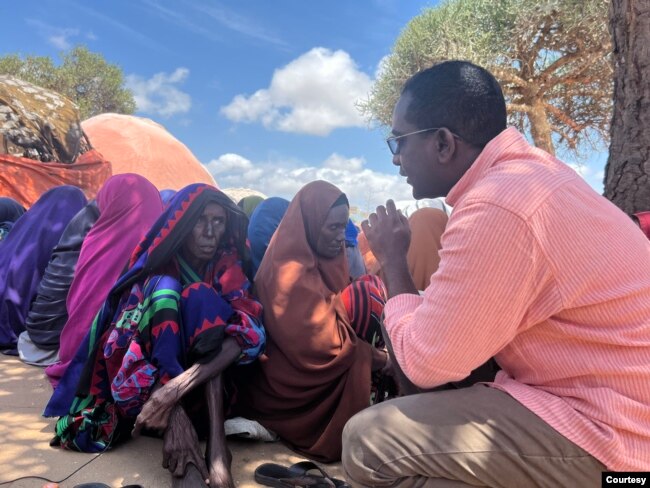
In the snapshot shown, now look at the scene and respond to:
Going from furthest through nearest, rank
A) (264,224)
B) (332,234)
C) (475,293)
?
(264,224)
(332,234)
(475,293)

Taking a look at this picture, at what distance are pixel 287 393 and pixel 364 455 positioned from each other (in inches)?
56.3

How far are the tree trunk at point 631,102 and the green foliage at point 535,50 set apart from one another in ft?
28.1

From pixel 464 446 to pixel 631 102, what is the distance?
9.37 ft

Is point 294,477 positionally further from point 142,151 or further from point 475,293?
point 142,151

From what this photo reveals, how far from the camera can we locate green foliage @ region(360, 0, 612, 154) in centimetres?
1160

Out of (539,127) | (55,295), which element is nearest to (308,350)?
(55,295)

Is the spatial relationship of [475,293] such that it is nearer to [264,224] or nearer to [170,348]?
[170,348]

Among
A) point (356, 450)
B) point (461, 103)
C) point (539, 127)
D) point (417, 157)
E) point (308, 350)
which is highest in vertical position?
Result: point (539, 127)

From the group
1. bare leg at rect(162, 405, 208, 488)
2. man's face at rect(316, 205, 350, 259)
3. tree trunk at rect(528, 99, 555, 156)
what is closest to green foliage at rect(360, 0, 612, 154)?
tree trunk at rect(528, 99, 555, 156)

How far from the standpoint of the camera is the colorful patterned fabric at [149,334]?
2.73 m

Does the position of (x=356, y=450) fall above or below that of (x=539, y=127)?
below

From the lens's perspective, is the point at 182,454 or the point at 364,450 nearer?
the point at 364,450

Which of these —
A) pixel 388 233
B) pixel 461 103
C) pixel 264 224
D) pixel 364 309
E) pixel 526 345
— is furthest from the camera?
pixel 264 224

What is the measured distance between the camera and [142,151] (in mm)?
15055
